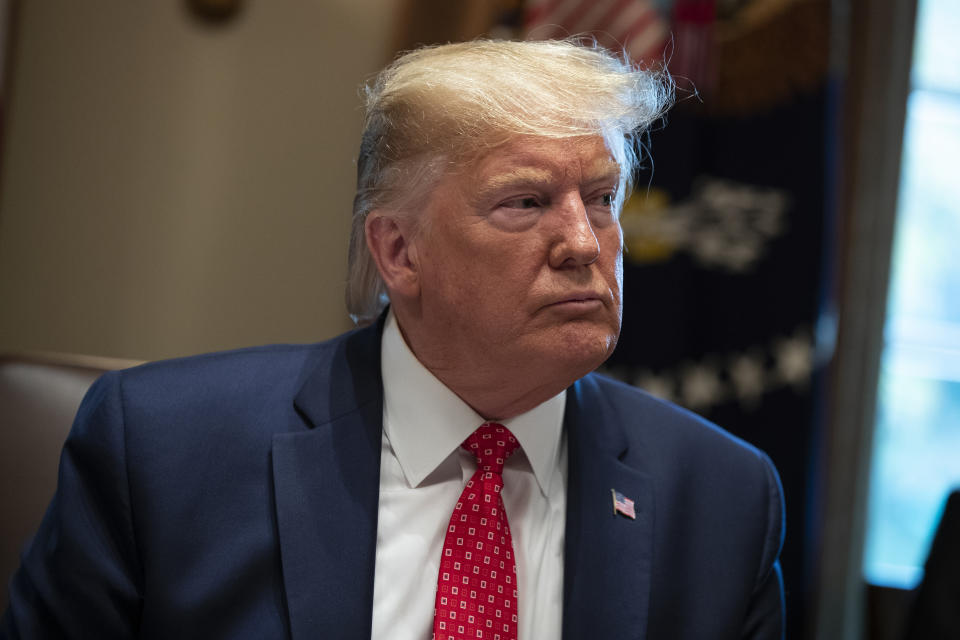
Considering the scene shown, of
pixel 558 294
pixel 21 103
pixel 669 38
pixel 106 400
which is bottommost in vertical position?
pixel 106 400

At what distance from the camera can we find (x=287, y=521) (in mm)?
1348

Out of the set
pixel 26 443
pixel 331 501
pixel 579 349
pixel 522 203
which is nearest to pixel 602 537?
pixel 579 349

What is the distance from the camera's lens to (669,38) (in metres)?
2.75

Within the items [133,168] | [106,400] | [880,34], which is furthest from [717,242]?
[106,400]

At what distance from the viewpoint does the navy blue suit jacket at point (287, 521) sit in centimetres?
133

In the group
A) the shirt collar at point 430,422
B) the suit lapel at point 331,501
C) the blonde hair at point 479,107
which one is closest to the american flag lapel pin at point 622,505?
the shirt collar at point 430,422

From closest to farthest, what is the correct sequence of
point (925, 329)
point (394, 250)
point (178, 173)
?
1. point (394, 250)
2. point (178, 173)
3. point (925, 329)

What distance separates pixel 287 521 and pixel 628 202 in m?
1.73

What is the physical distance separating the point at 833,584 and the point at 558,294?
6.38 ft

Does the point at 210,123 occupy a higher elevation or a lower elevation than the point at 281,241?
higher

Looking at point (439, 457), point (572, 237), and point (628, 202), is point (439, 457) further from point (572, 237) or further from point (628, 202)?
point (628, 202)

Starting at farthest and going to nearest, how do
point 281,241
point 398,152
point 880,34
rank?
1. point 880,34
2. point 281,241
3. point 398,152

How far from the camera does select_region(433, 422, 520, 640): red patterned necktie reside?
1343 mm

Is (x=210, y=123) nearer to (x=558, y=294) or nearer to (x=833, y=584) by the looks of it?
(x=558, y=294)
